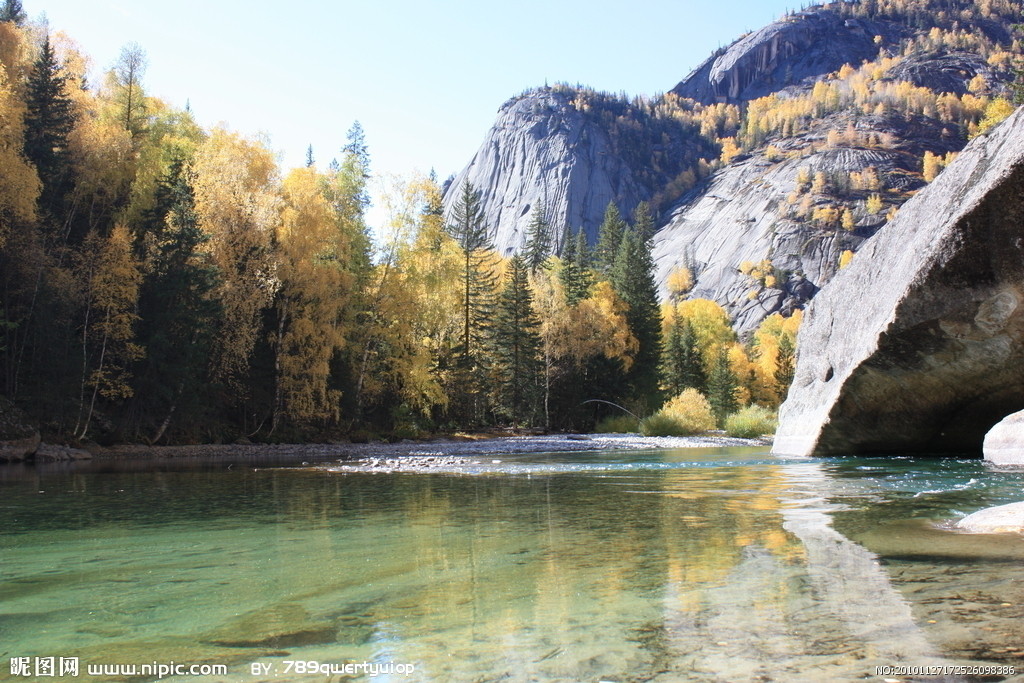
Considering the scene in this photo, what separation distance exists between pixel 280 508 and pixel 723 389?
159 feet

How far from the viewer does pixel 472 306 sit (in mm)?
42812

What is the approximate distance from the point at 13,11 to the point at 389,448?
1171 inches

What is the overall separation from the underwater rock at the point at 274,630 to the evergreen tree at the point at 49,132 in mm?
22998

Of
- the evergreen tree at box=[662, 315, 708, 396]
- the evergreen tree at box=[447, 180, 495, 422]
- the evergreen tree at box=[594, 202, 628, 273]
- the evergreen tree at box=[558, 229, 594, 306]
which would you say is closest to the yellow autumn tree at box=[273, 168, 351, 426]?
the evergreen tree at box=[447, 180, 495, 422]

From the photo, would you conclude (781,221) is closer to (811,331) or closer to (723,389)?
(723,389)

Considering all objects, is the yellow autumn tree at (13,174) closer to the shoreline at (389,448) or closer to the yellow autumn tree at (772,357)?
the shoreline at (389,448)

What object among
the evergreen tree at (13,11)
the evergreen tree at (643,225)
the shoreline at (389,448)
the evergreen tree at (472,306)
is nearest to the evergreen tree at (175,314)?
the shoreline at (389,448)

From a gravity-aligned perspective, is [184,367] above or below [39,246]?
below

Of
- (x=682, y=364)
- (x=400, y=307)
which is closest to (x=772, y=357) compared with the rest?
(x=682, y=364)

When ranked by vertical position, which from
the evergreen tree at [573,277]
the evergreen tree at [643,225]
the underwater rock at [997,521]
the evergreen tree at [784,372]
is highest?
the evergreen tree at [643,225]

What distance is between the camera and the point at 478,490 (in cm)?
1039

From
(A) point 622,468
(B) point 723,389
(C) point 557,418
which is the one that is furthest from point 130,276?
(B) point 723,389

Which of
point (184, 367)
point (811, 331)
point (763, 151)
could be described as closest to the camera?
point (811, 331)

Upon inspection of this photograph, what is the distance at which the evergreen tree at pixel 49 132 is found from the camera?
22.8m
